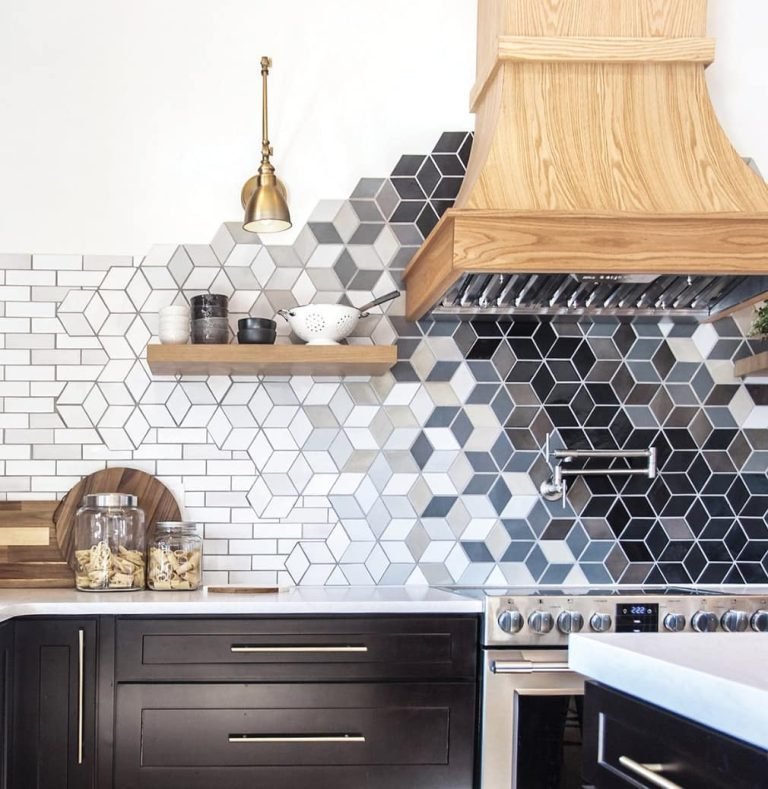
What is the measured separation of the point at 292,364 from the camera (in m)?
2.96

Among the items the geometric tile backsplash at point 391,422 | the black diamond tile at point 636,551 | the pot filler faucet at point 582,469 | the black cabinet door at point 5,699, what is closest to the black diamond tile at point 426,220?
the geometric tile backsplash at point 391,422

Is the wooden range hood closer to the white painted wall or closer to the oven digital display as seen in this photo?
the white painted wall

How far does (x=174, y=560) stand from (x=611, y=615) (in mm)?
1351

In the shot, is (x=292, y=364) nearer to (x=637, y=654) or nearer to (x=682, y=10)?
(x=682, y=10)

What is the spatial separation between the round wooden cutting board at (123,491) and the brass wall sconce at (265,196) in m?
0.92

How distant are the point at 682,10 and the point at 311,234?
4.54ft

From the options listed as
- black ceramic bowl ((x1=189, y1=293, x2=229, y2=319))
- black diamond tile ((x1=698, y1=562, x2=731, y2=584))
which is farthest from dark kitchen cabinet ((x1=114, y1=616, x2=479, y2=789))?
black diamond tile ((x1=698, y1=562, x2=731, y2=584))

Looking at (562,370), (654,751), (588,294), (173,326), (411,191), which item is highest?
(411,191)

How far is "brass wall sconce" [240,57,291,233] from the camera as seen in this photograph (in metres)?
2.98

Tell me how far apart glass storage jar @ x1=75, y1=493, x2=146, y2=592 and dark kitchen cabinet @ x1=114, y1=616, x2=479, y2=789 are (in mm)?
361

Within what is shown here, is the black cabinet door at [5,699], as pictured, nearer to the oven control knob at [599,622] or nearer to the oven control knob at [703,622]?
the oven control knob at [599,622]

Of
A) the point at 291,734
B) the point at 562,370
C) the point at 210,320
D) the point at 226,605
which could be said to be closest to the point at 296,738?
the point at 291,734

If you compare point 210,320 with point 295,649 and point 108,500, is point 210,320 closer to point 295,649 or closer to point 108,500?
point 108,500

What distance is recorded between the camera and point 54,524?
311 centimetres
